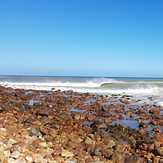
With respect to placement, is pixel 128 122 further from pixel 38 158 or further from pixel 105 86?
pixel 105 86

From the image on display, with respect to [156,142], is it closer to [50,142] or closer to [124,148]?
[124,148]

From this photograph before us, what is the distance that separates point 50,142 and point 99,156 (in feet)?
4.40

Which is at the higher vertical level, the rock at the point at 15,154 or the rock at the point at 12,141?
the rock at the point at 12,141

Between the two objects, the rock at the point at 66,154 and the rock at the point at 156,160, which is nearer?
the rock at the point at 66,154

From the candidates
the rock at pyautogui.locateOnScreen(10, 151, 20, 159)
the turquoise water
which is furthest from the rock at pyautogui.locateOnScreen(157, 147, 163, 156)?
the turquoise water

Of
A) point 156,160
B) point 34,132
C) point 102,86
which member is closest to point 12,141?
point 34,132

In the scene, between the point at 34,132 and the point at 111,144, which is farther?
the point at 34,132

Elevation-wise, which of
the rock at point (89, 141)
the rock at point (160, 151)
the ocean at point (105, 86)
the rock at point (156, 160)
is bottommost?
the rock at point (156, 160)

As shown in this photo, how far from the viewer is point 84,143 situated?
862 cm

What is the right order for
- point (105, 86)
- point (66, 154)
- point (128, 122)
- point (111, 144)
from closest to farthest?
point (66, 154), point (111, 144), point (128, 122), point (105, 86)

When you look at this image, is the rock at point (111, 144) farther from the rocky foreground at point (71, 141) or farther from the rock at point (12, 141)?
the rock at point (12, 141)

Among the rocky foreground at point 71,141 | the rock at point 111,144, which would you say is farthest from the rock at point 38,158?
the rock at point 111,144

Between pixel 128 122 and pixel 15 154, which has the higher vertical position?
pixel 15 154

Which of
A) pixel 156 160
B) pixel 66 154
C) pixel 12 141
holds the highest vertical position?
pixel 12 141
